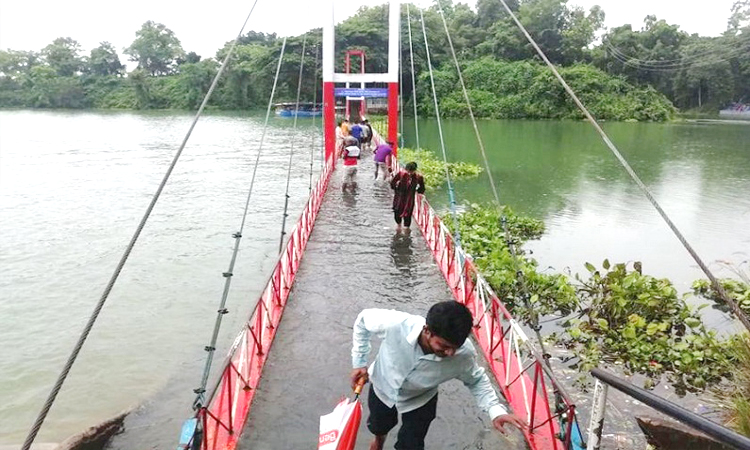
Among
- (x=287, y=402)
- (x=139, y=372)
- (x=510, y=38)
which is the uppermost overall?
(x=510, y=38)

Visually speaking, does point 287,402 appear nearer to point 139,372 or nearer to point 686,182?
point 139,372

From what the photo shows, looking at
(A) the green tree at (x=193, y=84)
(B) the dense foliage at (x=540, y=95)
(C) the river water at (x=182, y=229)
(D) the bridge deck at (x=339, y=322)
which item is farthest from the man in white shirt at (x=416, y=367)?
(A) the green tree at (x=193, y=84)

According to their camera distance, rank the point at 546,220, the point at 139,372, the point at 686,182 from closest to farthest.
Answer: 1. the point at 139,372
2. the point at 546,220
3. the point at 686,182

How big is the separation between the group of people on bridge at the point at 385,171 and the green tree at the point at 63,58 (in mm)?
60797

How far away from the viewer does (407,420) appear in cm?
266

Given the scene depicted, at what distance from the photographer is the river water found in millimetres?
7242

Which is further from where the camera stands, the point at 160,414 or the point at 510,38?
the point at 510,38

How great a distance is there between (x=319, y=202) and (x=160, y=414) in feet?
18.4

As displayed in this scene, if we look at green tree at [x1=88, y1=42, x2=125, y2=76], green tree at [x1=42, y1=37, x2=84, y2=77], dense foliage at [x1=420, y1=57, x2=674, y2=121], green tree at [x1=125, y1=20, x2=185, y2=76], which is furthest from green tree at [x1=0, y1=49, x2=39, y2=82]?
dense foliage at [x1=420, y1=57, x2=674, y2=121]

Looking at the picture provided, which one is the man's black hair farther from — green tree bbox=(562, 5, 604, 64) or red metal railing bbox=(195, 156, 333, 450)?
green tree bbox=(562, 5, 604, 64)

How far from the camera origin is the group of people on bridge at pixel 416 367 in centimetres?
217

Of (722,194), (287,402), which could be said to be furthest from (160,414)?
(722,194)

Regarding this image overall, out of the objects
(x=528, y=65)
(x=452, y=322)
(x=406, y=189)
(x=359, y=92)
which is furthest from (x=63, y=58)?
(x=452, y=322)

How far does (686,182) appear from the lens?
1933 centimetres
